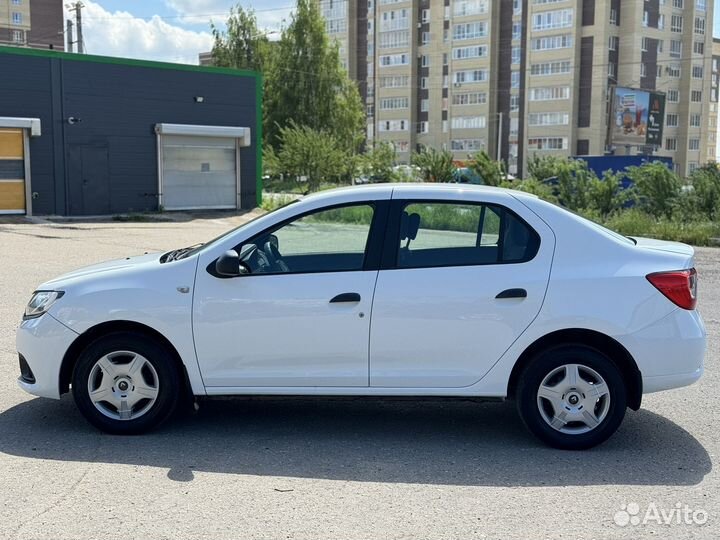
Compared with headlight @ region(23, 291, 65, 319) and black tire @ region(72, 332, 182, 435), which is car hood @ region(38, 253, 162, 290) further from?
black tire @ region(72, 332, 182, 435)

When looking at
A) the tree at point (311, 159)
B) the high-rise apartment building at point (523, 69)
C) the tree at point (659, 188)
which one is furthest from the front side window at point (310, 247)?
the high-rise apartment building at point (523, 69)

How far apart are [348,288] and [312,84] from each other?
56894 mm

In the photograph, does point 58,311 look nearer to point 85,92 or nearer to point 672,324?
point 672,324

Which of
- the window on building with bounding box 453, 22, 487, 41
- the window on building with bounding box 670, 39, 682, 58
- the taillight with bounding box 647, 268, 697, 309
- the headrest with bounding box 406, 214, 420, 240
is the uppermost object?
the window on building with bounding box 453, 22, 487, 41

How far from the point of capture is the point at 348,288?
205 inches

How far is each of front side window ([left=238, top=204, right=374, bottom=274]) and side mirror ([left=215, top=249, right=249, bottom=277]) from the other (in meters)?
0.14

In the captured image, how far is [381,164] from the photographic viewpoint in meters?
33.7

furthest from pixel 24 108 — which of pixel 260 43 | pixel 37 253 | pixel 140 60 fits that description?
pixel 260 43

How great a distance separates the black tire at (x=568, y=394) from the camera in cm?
518

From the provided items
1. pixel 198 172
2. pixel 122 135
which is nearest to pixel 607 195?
pixel 198 172

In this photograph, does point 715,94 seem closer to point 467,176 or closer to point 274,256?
point 467,176

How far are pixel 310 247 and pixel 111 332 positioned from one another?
1453mm

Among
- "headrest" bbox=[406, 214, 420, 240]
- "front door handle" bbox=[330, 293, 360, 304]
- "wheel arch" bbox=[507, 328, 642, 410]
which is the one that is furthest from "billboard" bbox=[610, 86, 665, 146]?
"front door handle" bbox=[330, 293, 360, 304]

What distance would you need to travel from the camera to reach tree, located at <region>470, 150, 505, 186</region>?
28.5 m
